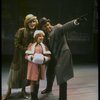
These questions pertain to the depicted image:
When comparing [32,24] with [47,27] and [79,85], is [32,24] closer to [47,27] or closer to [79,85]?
[47,27]

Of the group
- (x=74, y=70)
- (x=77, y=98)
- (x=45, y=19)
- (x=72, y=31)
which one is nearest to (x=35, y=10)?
(x=45, y=19)

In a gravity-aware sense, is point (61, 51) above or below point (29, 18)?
below

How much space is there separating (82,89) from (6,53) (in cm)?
37

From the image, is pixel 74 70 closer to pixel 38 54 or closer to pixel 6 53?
pixel 38 54

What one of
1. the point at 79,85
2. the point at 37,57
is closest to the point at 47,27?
the point at 37,57

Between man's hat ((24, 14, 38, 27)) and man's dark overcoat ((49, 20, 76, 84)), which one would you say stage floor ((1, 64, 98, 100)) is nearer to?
man's dark overcoat ((49, 20, 76, 84))

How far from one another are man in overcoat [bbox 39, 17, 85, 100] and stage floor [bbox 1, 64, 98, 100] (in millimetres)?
21

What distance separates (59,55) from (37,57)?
11 centimetres

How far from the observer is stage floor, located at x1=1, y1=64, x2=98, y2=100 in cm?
147

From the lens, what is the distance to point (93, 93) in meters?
1.51

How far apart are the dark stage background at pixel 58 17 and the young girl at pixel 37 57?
0.08m

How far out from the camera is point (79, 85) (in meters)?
1.52

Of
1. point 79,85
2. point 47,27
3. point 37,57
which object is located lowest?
point 79,85

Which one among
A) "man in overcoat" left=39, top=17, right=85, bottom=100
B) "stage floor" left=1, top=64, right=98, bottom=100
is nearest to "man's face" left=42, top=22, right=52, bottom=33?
"man in overcoat" left=39, top=17, right=85, bottom=100
